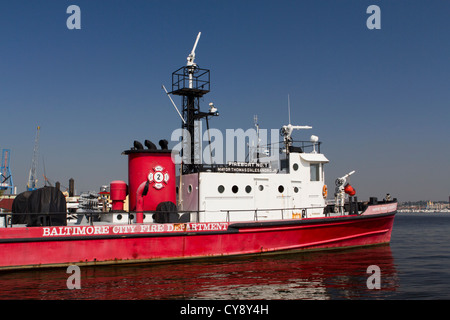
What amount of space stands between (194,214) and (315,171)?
6029 millimetres

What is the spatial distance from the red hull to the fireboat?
0.03 meters

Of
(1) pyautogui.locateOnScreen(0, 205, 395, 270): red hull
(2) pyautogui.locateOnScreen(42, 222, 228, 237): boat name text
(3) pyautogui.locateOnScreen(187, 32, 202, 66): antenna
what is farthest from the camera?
(3) pyautogui.locateOnScreen(187, 32, 202, 66): antenna

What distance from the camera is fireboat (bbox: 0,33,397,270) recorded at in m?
12.9

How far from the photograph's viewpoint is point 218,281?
11.3m

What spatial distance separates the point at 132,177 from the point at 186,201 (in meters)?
2.37

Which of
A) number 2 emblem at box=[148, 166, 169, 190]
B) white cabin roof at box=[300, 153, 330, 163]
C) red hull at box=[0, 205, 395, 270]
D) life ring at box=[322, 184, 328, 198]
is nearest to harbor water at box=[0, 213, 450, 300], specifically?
red hull at box=[0, 205, 395, 270]

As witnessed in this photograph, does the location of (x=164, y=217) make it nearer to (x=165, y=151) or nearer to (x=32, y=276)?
(x=165, y=151)

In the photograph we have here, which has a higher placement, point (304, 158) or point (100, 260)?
point (304, 158)
